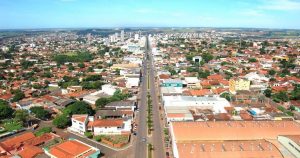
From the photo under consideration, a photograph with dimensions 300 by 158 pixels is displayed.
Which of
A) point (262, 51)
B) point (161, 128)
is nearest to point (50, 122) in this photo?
point (161, 128)

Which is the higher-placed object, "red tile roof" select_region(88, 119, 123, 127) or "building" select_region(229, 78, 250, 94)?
"building" select_region(229, 78, 250, 94)

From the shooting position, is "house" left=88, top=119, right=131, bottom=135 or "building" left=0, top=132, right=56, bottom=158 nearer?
"building" left=0, top=132, right=56, bottom=158

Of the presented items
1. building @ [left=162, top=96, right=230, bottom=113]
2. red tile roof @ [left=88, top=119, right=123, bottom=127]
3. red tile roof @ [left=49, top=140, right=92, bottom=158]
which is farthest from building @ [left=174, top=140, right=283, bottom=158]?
building @ [left=162, top=96, right=230, bottom=113]

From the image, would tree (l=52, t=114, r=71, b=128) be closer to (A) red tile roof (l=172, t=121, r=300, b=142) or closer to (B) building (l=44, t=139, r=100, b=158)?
(B) building (l=44, t=139, r=100, b=158)

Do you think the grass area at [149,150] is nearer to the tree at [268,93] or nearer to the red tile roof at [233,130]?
the red tile roof at [233,130]

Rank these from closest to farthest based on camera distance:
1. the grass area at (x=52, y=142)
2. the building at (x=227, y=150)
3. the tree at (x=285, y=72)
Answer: the building at (x=227, y=150)
the grass area at (x=52, y=142)
the tree at (x=285, y=72)

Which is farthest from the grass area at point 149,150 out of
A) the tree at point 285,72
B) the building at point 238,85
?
the tree at point 285,72
